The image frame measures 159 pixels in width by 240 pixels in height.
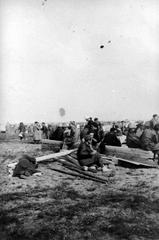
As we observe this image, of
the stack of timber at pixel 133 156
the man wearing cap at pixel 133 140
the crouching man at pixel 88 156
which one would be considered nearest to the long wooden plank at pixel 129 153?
the stack of timber at pixel 133 156

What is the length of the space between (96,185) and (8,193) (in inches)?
90.7

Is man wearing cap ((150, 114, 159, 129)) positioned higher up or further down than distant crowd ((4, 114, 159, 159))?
higher up

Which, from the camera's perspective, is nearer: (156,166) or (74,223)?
(74,223)

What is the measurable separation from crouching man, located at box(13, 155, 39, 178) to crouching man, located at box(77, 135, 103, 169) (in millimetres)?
1659

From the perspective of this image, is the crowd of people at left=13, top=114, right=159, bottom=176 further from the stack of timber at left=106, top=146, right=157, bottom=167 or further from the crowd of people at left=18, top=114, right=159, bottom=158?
the stack of timber at left=106, top=146, right=157, bottom=167

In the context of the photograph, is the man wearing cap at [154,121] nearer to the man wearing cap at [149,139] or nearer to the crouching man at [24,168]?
the man wearing cap at [149,139]

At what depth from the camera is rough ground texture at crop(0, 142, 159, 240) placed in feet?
14.2

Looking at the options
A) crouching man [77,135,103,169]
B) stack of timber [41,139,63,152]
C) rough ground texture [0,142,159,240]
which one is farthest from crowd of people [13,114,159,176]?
rough ground texture [0,142,159,240]

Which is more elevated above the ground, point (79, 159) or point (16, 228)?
point (79, 159)

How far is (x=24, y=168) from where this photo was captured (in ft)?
27.7

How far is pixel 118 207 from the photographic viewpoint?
543 centimetres

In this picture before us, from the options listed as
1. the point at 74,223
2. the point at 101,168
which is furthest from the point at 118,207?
the point at 101,168

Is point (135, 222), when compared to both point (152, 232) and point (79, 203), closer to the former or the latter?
point (152, 232)

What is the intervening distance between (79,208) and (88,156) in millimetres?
3869
